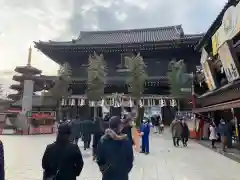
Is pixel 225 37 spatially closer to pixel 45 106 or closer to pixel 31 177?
pixel 31 177

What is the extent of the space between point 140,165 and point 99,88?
670 inches

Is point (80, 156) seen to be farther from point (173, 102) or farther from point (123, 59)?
point (123, 59)

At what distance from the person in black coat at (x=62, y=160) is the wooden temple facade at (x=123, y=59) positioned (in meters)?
22.9

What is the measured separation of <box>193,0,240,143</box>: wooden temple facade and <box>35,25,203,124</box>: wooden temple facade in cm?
851

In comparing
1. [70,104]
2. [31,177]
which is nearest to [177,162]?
[31,177]

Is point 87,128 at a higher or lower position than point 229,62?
lower

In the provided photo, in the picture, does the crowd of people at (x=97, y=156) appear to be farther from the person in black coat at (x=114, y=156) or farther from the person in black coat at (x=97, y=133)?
the person in black coat at (x=97, y=133)

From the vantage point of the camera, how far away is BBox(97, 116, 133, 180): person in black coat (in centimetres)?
362

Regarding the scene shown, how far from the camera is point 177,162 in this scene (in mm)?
9828

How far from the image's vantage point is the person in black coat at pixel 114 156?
3.62 m

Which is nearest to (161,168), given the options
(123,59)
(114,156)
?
(114,156)

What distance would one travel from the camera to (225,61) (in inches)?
480

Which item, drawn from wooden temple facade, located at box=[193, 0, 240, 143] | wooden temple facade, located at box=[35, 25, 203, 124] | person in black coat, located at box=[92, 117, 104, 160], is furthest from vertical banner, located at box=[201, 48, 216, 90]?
person in black coat, located at box=[92, 117, 104, 160]

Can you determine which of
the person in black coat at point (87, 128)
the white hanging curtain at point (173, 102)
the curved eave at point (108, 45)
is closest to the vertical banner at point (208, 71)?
the white hanging curtain at point (173, 102)
